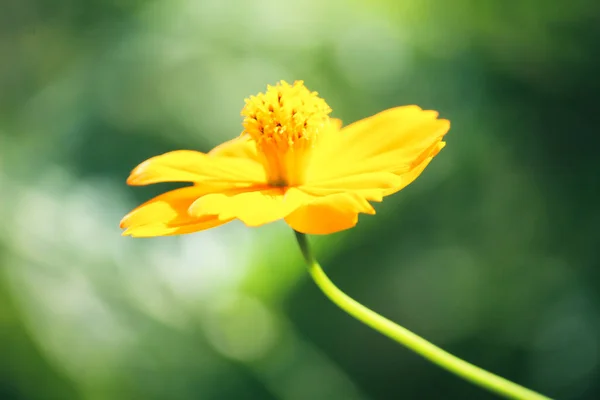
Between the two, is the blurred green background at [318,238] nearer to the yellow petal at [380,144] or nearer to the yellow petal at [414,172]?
the yellow petal at [380,144]

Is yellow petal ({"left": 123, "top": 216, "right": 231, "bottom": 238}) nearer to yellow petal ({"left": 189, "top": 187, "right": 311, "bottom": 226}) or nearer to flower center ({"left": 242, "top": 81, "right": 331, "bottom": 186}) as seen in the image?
yellow petal ({"left": 189, "top": 187, "right": 311, "bottom": 226})

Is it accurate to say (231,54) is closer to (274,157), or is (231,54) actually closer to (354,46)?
(354,46)

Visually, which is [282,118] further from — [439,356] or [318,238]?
[318,238]

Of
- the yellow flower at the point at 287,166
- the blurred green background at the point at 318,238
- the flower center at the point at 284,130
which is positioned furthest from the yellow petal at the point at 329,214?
the blurred green background at the point at 318,238

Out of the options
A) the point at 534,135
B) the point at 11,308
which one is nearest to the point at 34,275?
the point at 11,308

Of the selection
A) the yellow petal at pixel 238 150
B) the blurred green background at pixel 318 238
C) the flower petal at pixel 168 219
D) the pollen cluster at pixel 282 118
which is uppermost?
the pollen cluster at pixel 282 118

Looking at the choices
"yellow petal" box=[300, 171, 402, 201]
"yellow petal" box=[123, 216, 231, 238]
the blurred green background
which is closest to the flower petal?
"yellow petal" box=[123, 216, 231, 238]

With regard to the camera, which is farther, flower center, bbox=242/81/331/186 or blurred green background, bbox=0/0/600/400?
blurred green background, bbox=0/0/600/400
